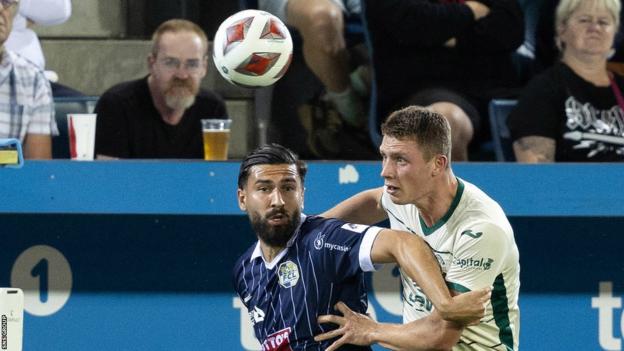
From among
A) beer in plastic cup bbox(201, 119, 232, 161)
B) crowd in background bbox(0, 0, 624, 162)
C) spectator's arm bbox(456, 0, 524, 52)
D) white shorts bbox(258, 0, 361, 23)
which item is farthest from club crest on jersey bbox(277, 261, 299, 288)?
spectator's arm bbox(456, 0, 524, 52)

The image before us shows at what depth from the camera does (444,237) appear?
4.05 metres

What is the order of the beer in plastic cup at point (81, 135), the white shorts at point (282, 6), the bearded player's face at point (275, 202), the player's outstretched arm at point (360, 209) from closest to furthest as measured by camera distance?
the bearded player's face at point (275, 202)
the player's outstretched arm at point (360, 209)
the beer in plastic cup at point (81, 135)
the white shorts at point (282, 6)

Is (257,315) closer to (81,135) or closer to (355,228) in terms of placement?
(355,228)

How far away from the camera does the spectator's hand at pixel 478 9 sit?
5.59m

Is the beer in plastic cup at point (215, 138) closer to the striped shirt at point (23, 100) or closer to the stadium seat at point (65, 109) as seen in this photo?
the stadium seat at point (65, 109)

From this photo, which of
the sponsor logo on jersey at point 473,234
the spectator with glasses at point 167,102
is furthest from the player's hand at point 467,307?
the spectator with glasses at point 167,102

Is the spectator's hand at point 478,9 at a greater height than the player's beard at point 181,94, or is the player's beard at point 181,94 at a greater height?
the spectator's hand at point 478,9

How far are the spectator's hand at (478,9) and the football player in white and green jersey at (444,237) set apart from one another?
1665mm

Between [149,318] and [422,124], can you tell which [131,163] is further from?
[422,124]

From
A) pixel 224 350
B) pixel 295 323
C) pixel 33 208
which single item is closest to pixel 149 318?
pixel 224 350

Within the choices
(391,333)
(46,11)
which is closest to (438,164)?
(391,333)

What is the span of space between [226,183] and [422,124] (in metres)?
1.48

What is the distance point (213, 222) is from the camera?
5535 millimetres

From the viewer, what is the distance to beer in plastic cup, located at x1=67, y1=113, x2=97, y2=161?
17.3 ft
